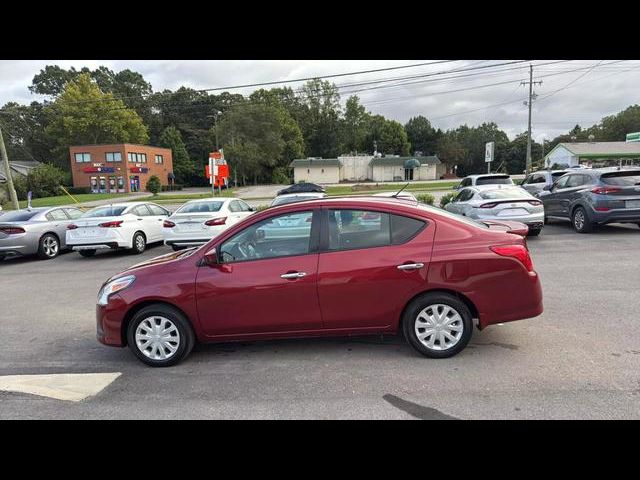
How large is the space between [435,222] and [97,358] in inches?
155

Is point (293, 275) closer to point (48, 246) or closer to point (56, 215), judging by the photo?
point (48, 246)

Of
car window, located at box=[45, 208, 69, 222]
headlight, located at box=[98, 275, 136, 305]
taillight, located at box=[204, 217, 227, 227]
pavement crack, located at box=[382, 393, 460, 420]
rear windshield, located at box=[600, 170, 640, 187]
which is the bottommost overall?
pavement crack, located at box=[382, 393, 460, 420]

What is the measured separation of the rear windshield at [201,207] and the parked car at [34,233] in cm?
386

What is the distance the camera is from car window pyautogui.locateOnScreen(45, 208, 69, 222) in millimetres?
12054

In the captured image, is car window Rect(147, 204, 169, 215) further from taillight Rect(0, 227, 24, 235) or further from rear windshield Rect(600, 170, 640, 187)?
rear windshield Rect(600, 170, 640, 187)

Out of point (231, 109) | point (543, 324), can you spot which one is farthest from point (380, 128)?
point (543, 324)

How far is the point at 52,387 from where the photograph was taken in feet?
12.7

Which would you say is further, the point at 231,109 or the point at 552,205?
the point at 231,109

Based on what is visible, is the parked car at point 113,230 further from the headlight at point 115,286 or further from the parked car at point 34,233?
the headlight at point 115,286

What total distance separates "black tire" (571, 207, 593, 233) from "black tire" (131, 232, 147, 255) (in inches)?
473

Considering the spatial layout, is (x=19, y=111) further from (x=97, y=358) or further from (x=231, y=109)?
(x=97, y=358)

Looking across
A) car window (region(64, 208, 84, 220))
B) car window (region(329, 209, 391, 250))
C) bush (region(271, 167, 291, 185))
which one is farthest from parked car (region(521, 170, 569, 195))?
bush (region(271, 167, 291, 185))

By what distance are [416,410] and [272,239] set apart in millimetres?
2083

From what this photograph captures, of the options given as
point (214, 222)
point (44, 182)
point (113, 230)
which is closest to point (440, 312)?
point (214, 222)
